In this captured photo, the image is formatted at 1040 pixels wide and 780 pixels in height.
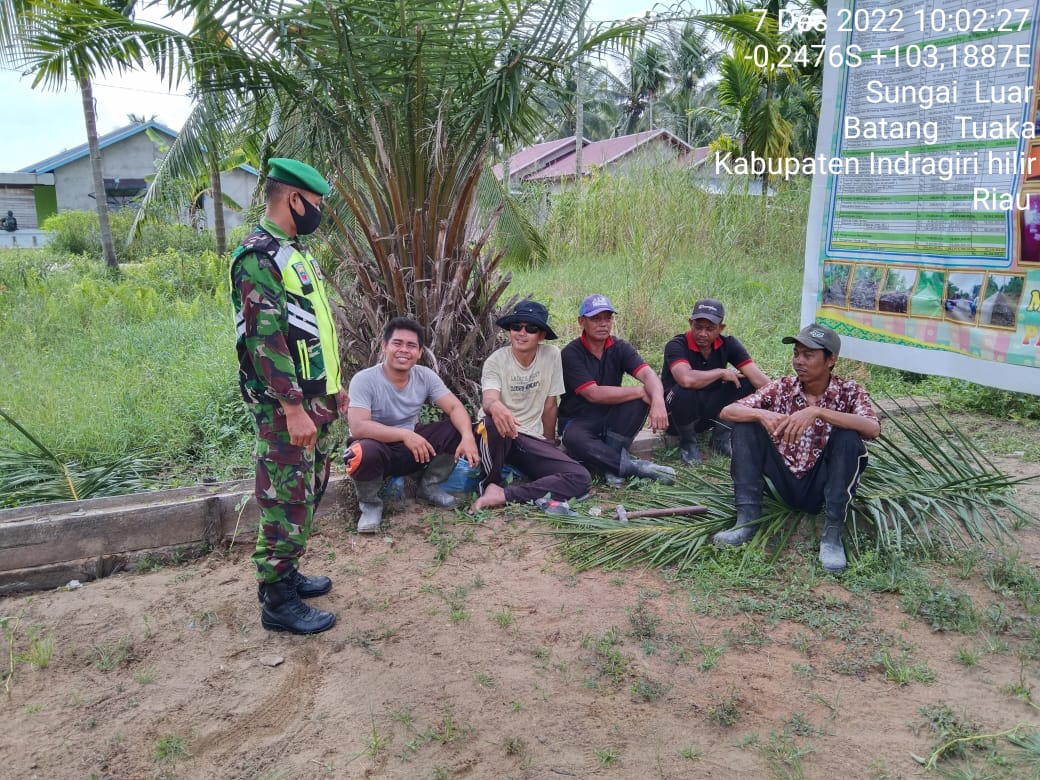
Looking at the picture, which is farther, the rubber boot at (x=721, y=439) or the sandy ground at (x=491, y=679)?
the rubber boot at (x=721, y=439)

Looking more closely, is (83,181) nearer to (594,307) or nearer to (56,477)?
(56,477)

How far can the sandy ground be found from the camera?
2.45 m

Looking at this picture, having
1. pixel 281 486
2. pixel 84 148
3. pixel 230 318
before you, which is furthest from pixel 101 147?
pixel 281 486

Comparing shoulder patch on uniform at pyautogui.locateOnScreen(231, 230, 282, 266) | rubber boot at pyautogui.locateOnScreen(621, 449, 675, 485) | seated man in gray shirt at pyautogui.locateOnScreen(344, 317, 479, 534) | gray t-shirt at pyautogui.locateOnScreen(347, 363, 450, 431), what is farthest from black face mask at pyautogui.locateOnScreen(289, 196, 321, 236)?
rubber boot at pyautogui.locateOnScreen(621, 449, 675, 485)

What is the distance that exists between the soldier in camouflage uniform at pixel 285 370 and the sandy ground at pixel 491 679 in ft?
0.97

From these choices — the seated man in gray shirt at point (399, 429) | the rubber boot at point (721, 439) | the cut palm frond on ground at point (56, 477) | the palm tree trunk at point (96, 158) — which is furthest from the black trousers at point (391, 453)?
the palm tree trunk at point (96, 158)

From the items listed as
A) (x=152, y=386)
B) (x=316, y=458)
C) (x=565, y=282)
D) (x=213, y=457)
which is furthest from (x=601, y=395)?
(x=565, y=282)

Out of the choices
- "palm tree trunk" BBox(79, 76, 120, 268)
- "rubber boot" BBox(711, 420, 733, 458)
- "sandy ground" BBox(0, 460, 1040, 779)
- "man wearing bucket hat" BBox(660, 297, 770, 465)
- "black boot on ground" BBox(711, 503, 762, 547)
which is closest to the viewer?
"sandy ground" BBox(0, 460, 1040, 779)

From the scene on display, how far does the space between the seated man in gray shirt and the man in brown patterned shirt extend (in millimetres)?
1484

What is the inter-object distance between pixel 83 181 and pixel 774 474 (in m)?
30.4

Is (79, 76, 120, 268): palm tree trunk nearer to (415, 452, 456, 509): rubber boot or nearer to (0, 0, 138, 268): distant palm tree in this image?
(0, 0, 138, 268): distant palm tree

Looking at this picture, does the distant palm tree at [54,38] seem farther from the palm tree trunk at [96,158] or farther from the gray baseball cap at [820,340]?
the palm tree trunk at [96,158]

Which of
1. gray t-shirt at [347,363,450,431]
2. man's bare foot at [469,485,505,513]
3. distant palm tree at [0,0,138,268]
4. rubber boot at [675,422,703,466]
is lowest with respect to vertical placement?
man's bare foot at [469,485,505,513]

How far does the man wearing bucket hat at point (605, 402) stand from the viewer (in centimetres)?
489
